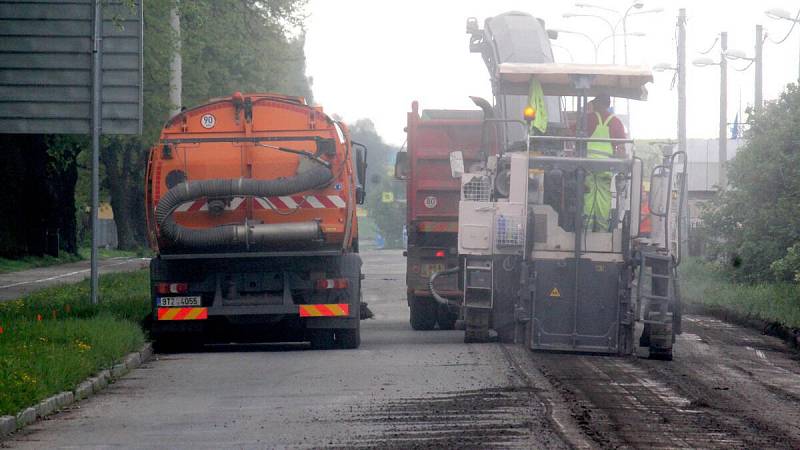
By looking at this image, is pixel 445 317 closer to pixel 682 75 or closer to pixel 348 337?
pixel 348 337

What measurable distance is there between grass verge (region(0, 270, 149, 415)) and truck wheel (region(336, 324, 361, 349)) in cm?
250

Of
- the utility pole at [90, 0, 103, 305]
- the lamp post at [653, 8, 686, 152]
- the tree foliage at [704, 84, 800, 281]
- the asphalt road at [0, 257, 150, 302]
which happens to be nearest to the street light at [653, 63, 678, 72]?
the lamp post at [653, 8, 686, 152]

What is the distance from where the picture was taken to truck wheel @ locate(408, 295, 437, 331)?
71.0ft

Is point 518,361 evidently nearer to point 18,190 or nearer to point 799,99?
point 799,99

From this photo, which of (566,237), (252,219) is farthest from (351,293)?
(566,237)

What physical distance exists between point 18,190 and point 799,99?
24981 mm

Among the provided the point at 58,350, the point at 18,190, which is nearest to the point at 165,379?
the point at 58,350

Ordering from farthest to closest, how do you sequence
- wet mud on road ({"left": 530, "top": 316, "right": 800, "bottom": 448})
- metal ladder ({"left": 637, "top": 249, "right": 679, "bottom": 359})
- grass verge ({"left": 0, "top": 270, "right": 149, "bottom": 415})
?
metal ladder ({"left": 637, "top": 249, "right": 679, "bottom": 359})
grass verge ({"left": 0, "top": 270, "right": 149, "bottom": 415})
wet mud on road ({"left": 530, "top": 316, "right": 800, "bottom": 448})

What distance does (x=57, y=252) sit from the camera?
151 feet

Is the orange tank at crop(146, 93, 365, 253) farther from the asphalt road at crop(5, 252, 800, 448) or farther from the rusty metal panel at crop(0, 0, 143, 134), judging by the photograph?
the rusty metal panel at crop(0, 0, 143, 134)

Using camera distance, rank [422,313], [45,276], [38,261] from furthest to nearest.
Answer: [38,261] → [45,276] → [422,313]

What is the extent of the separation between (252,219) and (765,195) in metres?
15.3

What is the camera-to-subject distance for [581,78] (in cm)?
1692

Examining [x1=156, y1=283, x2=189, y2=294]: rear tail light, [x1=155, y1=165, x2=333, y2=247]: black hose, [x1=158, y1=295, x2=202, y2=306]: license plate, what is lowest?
[x1=158, y1=295, x2=202, y2=306]: license plate
